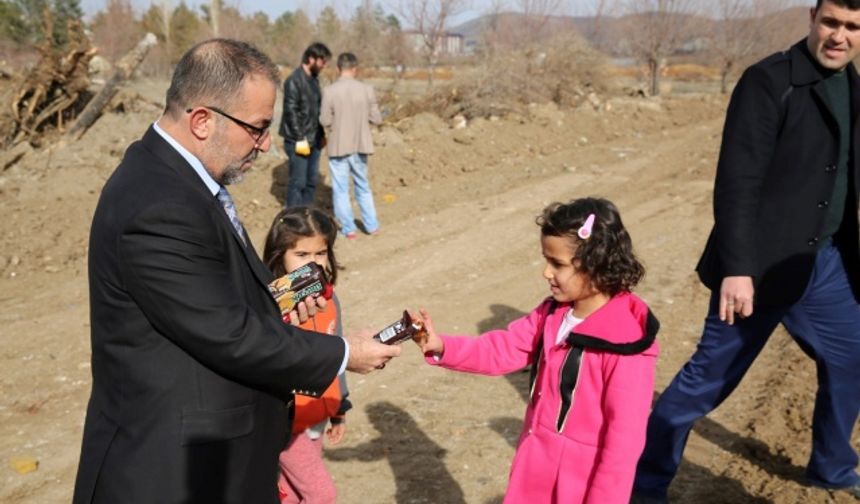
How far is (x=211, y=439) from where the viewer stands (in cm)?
234

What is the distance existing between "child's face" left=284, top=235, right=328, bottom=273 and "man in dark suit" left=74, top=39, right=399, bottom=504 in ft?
4.53

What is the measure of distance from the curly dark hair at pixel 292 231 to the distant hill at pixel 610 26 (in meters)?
20.6

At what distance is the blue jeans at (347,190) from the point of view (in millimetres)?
9844

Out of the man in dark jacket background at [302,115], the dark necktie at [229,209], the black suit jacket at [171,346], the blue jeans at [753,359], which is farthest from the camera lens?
the man in dark jacket background at [302,115]

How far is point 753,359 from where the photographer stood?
13.1 ft

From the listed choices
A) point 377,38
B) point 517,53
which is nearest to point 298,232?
point 517,53

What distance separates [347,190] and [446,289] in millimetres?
2340

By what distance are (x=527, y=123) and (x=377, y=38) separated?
1098cm

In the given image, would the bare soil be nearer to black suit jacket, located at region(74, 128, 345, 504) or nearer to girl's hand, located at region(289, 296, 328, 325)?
girl's hand, located at region(289, 296, 328, 325)

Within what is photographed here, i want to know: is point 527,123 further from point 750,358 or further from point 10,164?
point 750,358

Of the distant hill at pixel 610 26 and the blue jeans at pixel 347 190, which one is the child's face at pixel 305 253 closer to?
the blue jeans at pixel 347 190

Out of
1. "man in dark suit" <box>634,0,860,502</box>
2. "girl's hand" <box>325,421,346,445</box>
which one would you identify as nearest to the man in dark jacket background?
"girl's hand" <box>325,421,346,445</box>

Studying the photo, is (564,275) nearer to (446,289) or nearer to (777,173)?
(777,173)

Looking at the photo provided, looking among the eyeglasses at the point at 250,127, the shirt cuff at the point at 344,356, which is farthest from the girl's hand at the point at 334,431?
the eyeglasses at the point at 250,127
